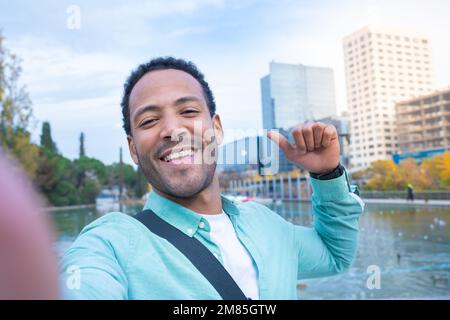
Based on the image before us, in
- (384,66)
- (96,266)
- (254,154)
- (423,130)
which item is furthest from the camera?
(423,130)

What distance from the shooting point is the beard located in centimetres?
75

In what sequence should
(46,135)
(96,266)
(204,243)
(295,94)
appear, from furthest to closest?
(46,135) < (295,94) < (204,243) < (96,266)

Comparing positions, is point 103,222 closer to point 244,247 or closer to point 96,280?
point 96,280

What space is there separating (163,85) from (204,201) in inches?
10.4

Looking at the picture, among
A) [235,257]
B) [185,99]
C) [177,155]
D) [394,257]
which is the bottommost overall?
[394,257]

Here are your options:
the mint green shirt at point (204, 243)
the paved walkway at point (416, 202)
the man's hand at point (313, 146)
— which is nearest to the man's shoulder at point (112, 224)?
the mint green shirt at point (204, 243)

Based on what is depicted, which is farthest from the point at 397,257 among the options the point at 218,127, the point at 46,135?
the point at 218,127

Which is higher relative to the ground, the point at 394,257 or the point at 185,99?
the point at 185,99

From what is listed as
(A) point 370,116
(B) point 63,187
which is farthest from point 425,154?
(B) point 63,187

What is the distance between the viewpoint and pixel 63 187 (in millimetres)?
10156

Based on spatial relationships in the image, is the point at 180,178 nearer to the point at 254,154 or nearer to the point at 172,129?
the point at 172,129

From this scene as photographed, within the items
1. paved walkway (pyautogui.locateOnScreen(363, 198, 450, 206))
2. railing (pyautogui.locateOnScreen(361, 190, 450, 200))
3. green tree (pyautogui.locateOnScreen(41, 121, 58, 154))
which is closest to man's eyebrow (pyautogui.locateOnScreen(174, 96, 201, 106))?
green tree (pyautogui.locateOnScreen(41, 121, 58, 154))

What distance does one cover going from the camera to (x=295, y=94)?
61.5 inches

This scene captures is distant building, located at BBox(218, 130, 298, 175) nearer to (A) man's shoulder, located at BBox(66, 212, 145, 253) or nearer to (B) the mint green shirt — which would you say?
(B) the mint green shirt
